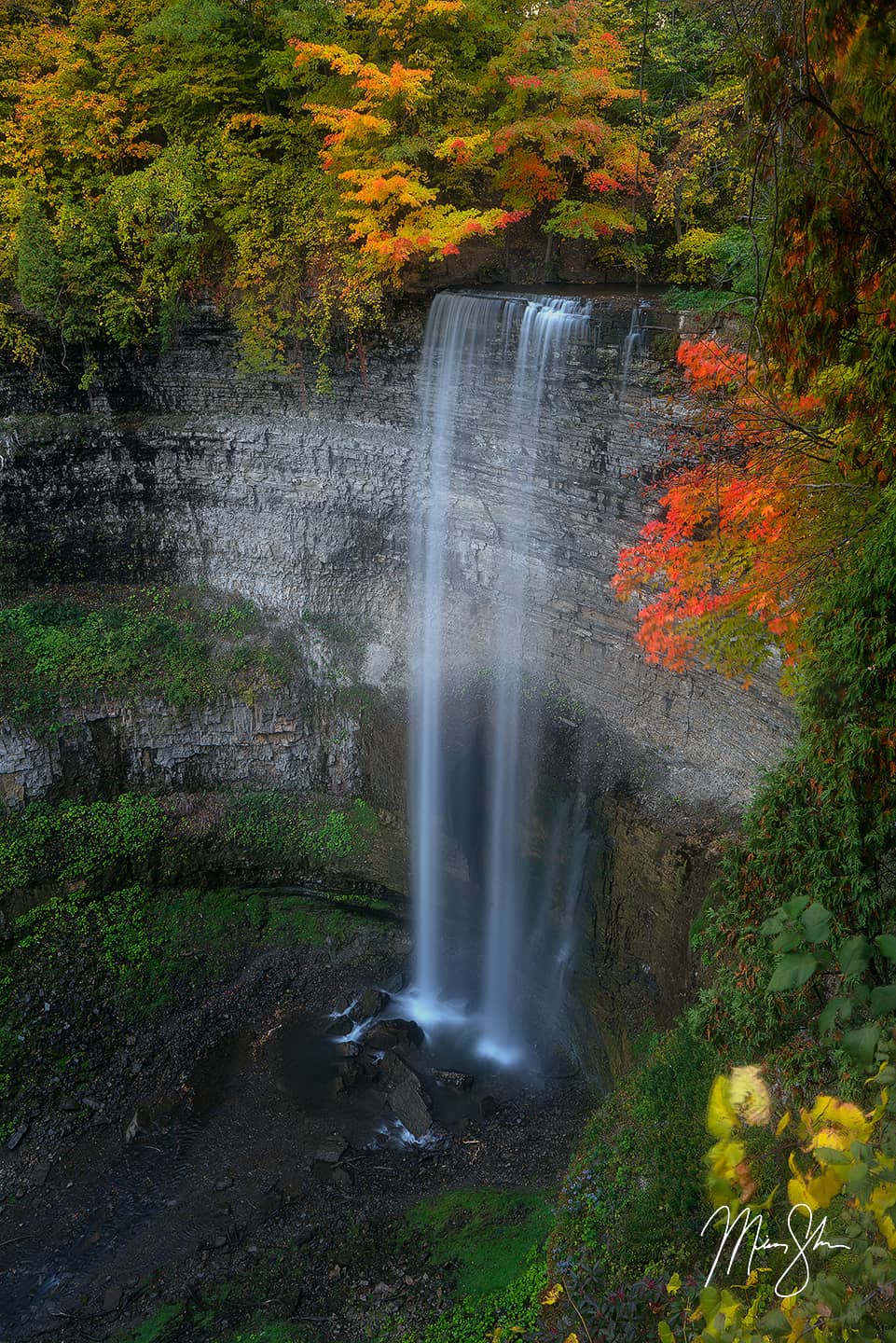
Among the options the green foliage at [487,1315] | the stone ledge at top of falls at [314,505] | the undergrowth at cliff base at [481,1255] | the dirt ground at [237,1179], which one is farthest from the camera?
the stone ledge at top of falls at [314,505]

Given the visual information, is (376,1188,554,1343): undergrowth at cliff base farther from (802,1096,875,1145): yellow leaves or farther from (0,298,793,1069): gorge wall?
(802,1096,875,1145): yellow leaves

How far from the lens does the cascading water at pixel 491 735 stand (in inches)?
488

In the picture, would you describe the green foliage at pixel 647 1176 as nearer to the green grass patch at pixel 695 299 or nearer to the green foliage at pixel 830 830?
the green foliage at pixel 830 830

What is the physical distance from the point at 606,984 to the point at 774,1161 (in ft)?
21.7

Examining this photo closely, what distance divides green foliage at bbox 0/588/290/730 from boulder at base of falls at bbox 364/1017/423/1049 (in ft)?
19.1

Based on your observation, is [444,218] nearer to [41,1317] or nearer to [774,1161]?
[774,1161]

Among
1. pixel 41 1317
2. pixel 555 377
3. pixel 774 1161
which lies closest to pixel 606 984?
pixel 774 1161

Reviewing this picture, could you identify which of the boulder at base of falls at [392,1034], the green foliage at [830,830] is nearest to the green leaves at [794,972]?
the green foliage at [830,830]

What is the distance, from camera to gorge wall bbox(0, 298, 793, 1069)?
12.4m

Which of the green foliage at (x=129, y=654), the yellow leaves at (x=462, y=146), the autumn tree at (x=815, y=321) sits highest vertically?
the yellow leaves at (x=462, y=146)

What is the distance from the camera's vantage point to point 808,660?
18.1ft

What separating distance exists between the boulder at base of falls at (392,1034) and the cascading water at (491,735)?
72cm

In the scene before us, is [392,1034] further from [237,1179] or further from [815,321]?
[815,321]

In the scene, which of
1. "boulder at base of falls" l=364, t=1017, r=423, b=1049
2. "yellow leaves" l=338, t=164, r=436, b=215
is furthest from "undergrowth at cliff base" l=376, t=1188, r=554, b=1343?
"yellow leaves" l=338, t=164, r=436, b=215
